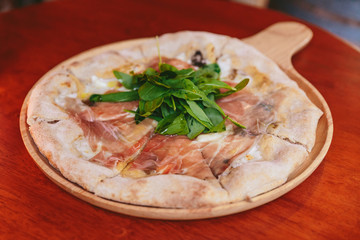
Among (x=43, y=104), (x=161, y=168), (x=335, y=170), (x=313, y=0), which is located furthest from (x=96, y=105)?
(x=313, y=0)

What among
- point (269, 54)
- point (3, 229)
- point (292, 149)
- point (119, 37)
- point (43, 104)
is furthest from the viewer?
point (119, 37)

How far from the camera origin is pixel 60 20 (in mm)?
4199

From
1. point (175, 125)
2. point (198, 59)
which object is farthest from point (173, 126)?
point (198, 59)

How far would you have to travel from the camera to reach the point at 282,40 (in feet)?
12.0

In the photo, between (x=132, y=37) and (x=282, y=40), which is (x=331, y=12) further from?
(x=132, y=37)

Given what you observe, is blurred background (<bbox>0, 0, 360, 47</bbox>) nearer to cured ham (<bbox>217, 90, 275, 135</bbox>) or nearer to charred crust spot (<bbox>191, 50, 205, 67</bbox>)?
charred crust spot (<bbox>191, 50, 205, 67</bbox>)

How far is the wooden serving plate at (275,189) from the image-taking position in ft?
6.54

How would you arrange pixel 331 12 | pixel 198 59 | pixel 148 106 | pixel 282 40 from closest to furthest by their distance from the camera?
pixel 148 106 → pixel 198 59 → pixel 282 40 → pixel 331 12

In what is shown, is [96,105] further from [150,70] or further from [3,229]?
[3,229]

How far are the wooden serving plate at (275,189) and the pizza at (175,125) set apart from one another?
0.13ft

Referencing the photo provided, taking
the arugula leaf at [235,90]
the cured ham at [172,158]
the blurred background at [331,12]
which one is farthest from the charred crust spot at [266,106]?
the blurred background at [331,12]

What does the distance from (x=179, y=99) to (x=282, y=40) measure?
5.02ft

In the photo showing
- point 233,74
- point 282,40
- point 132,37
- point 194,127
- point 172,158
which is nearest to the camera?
point 172,158

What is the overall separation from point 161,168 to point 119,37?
2.08 meters
